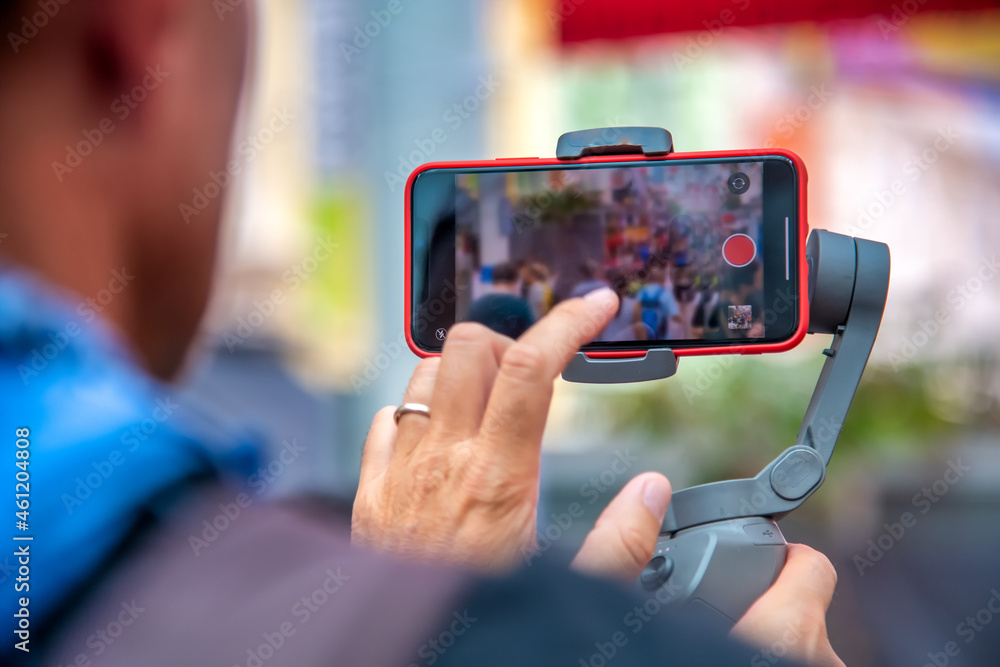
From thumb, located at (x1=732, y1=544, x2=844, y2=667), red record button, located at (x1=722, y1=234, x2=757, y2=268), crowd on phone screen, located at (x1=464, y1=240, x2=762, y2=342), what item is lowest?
thumb, located at (x1=732, y1=544, x2=844, y2=667)

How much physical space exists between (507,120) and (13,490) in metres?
2.16

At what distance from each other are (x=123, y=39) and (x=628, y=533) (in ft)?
1.67

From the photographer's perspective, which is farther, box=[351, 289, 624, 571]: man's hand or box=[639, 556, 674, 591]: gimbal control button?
box=[639, 556, 674, 591]: gimbal control button

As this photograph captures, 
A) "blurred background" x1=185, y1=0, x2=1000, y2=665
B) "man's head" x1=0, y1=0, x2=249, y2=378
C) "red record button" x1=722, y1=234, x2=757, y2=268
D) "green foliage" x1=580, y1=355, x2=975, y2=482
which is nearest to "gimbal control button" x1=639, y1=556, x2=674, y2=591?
"red record button" x1=722, y1=234, x2=757, y2=268

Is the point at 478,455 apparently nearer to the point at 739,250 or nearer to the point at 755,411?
the point at 739,250

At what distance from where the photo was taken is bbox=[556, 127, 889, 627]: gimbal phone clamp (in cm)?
71

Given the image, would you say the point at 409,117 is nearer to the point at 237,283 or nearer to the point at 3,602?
the point at 237,283

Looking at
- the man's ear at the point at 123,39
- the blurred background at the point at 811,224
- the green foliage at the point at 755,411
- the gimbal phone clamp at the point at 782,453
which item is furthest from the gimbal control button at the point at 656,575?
the green foliage at the point at 755,411

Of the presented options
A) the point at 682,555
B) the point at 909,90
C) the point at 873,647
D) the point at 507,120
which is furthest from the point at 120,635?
the point at 909,90

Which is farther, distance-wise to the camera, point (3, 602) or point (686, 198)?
point (686, 198)

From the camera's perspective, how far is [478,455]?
580 mm

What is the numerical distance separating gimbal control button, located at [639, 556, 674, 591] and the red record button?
29cm

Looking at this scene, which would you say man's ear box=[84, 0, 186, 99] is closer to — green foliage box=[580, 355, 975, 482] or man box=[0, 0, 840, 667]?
man box=[0, 0, 840, 667]

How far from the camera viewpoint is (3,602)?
361 mm
